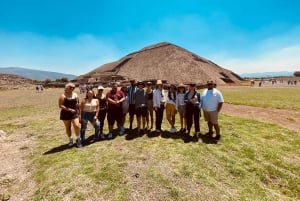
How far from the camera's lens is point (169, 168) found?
200 inches

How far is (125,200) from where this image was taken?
3.93 m

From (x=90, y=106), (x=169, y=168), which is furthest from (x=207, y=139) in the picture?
(x=90, y=106)

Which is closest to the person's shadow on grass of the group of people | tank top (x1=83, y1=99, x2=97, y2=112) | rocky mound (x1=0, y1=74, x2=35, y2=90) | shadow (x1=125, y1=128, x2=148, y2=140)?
the group of people

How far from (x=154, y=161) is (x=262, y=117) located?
29.7ft

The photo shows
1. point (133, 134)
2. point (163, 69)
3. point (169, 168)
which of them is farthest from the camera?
point (163, 69)

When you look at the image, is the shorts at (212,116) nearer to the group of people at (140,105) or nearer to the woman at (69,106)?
the group of people at (140,105)

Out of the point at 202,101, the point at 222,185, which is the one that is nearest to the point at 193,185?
the point at 222,185

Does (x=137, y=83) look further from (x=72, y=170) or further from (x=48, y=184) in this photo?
(x=48, y=184)

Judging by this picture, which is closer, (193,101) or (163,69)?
(193,101)

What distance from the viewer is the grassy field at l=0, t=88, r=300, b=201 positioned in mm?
4207

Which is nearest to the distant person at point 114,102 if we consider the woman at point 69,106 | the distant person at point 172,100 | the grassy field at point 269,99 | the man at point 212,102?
the woman at point 69,106

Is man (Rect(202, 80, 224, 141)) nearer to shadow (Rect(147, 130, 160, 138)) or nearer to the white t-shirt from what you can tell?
the white t-shirt

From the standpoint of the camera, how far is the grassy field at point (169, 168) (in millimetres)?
4207

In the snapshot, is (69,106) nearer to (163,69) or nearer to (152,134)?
(152,134)
